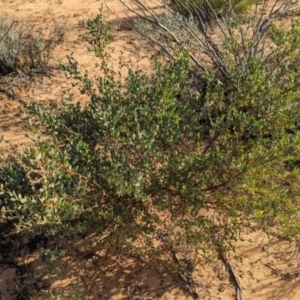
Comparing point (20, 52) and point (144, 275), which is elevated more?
point (20, 52)

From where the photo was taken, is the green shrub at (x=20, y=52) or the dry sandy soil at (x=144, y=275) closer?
the dry sandy soil at (x=144, y=275)

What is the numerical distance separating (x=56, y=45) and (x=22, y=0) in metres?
2.08

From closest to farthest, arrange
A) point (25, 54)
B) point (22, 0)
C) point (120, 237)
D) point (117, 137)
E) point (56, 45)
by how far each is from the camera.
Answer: point (117, 137) < point (120, 237) < point (25, 54) < point (56, 45) < point (22, 0)

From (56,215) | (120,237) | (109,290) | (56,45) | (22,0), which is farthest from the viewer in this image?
(22,0)

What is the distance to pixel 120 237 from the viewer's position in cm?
269

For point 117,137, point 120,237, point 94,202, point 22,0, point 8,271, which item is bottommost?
point 8,271

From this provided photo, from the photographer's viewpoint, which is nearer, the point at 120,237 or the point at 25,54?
the point at 120,237

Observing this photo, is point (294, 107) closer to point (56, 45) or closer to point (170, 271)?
point (170, 271)

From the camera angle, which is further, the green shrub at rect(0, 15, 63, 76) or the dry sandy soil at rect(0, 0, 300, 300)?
Answer: the green shrub at rect(0, 15, 63, 76)

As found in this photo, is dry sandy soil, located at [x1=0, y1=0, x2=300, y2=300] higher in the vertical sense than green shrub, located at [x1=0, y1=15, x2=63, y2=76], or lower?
lower

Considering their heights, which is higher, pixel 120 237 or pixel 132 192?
pixel 132 192

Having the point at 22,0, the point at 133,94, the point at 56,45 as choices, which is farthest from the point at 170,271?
the point at 22,0

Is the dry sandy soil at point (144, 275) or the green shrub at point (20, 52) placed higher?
the green shrub at point (20, 52)

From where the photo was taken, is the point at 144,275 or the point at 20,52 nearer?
the point at 144,275
